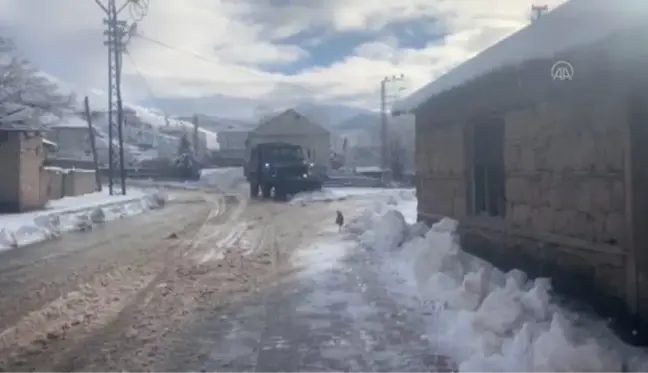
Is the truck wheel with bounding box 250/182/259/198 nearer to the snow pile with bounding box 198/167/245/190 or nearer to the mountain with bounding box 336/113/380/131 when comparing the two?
the snow pile with bounding box 198/167/245/190

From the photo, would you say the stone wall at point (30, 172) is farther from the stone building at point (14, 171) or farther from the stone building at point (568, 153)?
the stone building at point (568, 153)

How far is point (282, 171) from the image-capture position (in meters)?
36.9

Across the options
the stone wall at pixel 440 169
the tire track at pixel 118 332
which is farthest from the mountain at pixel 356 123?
the tire track at pixel 118 332

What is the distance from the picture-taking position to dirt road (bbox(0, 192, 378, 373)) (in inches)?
276

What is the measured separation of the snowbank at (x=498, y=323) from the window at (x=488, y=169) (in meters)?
0.90

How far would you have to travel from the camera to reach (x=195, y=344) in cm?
731

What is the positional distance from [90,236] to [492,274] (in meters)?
13.4

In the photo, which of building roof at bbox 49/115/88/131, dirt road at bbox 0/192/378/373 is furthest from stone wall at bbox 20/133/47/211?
building roof at bbox 49/115/88/131

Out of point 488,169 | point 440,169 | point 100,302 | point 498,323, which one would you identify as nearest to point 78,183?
point 440,169

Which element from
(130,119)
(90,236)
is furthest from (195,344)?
(130,119)

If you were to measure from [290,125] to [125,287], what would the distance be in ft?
231

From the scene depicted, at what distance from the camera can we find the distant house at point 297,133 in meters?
79.7

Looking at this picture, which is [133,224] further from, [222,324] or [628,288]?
[628,288]

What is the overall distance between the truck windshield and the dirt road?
648 inches
